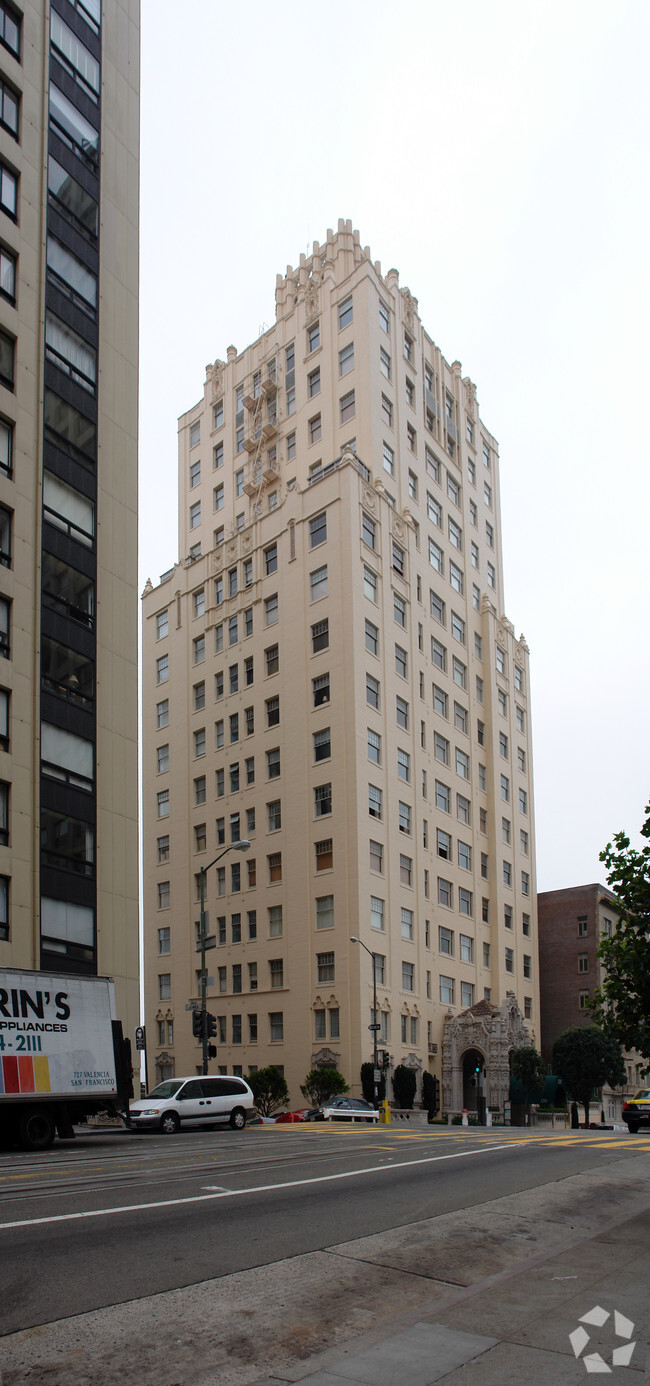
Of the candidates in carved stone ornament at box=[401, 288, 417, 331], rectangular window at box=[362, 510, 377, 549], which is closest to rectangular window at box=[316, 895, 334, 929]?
rectangular window at box=[362, 510, 377, 549]

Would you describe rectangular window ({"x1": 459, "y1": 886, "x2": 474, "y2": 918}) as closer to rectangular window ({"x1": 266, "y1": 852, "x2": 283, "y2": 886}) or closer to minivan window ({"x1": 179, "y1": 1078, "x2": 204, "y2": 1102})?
rectangular window ({"x1": 266, "y1": 852, "x2": 283, "y2": 886})

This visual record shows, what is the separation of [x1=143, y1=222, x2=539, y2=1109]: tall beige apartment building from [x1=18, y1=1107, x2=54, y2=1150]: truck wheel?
3059 centimetres

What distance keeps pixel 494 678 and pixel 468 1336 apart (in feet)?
244

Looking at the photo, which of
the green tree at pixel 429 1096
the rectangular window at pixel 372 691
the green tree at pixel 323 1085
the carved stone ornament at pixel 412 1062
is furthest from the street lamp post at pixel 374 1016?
the rectangular window at pixel 372 691

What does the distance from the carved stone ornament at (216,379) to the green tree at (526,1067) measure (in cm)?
5067

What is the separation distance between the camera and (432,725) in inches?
2731

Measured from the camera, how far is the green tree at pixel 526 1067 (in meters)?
64.7

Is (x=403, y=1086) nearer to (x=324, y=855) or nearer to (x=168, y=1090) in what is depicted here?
(x=324, y=855)

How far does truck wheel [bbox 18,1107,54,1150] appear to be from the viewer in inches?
912

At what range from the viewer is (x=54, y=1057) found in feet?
77.9

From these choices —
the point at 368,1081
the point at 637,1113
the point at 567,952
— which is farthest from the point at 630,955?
the point at 567,952

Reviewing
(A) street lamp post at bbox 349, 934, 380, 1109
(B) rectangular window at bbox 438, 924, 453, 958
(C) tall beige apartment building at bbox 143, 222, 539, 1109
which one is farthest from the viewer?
(B) rectangular window at bbox 438, 924, 453, 958

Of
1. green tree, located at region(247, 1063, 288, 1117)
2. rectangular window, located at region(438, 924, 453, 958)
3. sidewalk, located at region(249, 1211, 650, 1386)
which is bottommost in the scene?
green tree, located at region(247, 1063, 288, 1117)

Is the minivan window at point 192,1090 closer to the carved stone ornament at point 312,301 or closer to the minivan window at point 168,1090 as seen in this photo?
the minivan window at point 168,1090
